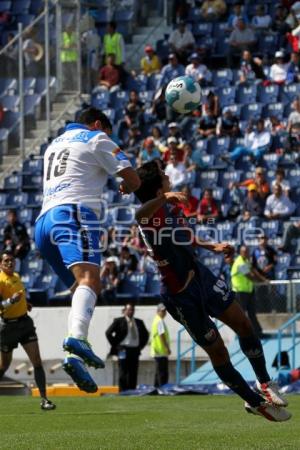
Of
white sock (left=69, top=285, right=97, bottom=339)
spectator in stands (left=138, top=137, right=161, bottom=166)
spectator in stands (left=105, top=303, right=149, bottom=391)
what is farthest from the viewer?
spectator in stands (left=138, top=137, right=161, bottom=166)

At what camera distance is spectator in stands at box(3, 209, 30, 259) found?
2791 centimetres

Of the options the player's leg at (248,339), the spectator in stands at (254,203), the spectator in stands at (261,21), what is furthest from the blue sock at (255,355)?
the spectator in stands at (261,21)

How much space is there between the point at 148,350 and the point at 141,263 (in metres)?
1.85

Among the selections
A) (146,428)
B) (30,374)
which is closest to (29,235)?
(30,374)

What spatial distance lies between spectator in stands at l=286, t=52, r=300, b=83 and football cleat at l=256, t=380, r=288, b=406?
17.8m

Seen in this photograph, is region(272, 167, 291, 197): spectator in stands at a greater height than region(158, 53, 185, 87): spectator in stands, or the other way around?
region(158, 53, 185, 87): spectator in stands

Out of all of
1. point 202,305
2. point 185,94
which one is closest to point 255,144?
point 185,94

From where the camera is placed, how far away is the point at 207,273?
1138cm

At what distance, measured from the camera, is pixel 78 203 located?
373 inches

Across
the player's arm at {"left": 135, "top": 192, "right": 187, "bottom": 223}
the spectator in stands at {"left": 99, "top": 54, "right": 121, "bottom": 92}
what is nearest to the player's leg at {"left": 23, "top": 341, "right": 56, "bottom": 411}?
the player's arm at {"left": 135, "top": 192, "right": 187, "bottom": 223}

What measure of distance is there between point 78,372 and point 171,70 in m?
22.0

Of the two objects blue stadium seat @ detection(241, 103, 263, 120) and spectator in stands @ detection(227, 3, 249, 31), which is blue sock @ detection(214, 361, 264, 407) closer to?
blue stadium seat @ detection(241, 103, 263, 120)

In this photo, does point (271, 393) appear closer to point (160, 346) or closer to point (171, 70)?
point (160, 346)

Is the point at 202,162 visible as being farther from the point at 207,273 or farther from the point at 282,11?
the point at 207,273
